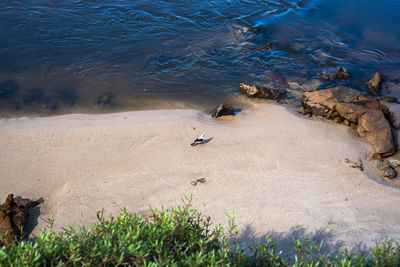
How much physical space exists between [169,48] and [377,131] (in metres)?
6.36

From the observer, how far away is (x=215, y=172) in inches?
211

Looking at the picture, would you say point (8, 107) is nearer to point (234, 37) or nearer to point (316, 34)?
point (234, 37)

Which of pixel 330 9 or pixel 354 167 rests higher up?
pixel 330 9

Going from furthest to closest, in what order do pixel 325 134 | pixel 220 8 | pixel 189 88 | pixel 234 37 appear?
pixel 220 8
pixel 234 37
pixel 189 88
pixel 325 134

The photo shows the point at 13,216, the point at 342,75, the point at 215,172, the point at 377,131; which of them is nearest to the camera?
the point at 13,216

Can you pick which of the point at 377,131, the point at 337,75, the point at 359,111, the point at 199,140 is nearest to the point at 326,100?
the point at 359,111

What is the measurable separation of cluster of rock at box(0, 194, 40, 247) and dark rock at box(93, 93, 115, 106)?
12.5 feet

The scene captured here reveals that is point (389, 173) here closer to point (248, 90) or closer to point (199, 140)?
point (199, 140)

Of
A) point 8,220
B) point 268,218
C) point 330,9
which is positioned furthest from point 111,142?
point 330,9

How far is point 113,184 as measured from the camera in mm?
5090

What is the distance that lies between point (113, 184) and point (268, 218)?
7.61ft

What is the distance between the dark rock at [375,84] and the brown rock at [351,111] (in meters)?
2.18

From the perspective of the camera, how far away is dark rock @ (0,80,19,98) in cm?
806

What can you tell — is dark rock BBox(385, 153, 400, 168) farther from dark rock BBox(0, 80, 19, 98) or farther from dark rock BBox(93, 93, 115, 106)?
dark rock BBox(0, 80, 19, 98)
